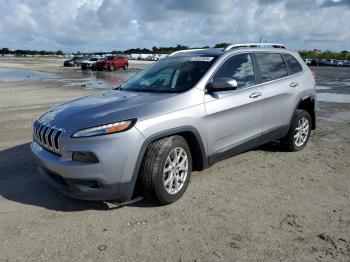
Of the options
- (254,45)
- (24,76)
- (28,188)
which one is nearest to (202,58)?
(254,45)

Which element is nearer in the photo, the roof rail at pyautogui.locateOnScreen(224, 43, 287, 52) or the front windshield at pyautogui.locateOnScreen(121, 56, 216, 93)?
the front windshield at pyautogui.locateOnScreen(121, 56, 216, 93)

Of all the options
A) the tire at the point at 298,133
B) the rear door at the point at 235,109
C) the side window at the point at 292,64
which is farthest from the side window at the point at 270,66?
the tire at the point at 298,133

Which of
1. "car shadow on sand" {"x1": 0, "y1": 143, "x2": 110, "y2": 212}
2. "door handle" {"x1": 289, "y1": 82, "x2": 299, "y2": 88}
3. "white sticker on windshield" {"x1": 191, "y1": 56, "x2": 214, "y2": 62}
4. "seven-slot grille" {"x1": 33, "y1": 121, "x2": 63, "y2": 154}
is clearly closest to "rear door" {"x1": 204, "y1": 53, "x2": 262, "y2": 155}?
"white sticker on windshield" {"x1": 191, "y1": 56, "x2": 214, "y2": 62}

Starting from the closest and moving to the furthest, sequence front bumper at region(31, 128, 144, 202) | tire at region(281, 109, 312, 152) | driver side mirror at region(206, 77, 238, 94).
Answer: front bumper at region(31, 128, 144, 202), driver side mirror at region(206, 77, 238, 94), tire at region(281, 109, 312, 152)

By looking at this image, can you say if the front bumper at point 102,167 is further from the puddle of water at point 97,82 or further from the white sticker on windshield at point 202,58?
the puddle of water at point 97,82

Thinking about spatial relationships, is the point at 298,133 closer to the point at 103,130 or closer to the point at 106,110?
the point at 106,110

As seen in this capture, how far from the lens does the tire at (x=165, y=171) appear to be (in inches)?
168

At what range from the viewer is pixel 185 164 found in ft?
15.5

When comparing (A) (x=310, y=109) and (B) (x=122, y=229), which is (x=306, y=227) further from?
(A) (x=310, y=109)

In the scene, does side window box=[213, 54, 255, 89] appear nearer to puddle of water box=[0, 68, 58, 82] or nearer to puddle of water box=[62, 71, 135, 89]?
puddle of water box=[62, 71, 135, 89]

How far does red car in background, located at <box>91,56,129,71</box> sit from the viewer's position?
42.4m

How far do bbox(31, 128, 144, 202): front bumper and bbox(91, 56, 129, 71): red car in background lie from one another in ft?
129

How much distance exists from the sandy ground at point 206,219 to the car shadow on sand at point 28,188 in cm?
1

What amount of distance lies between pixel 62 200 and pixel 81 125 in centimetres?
115
